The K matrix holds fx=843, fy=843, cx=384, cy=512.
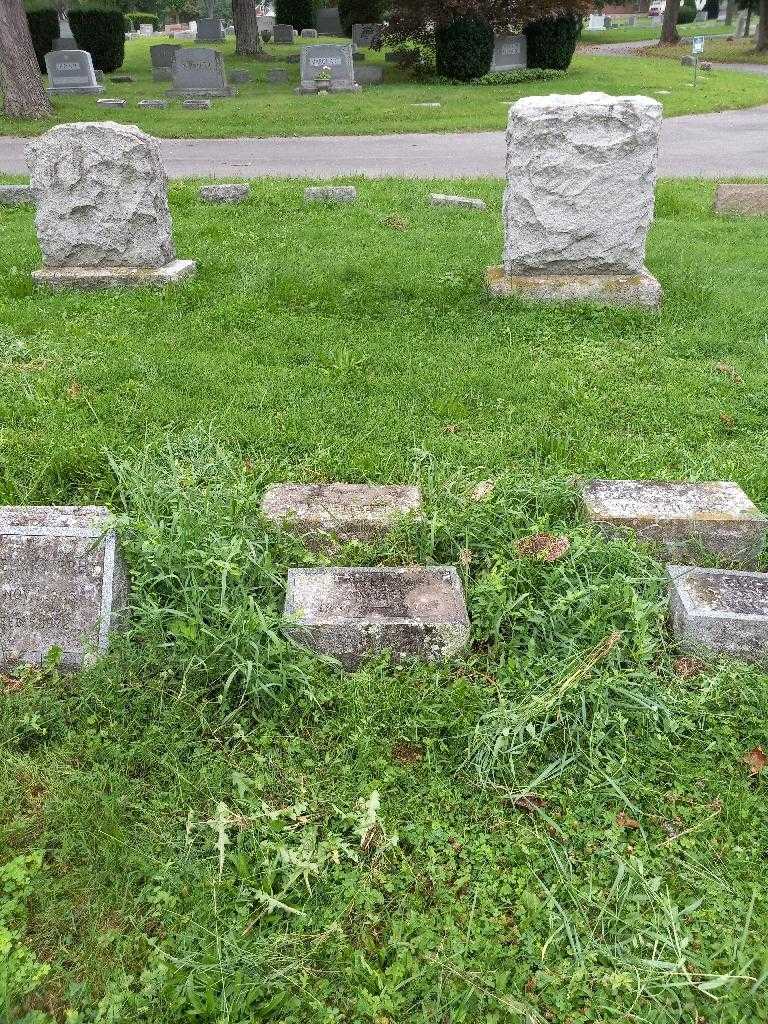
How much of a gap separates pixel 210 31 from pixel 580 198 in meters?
31.1

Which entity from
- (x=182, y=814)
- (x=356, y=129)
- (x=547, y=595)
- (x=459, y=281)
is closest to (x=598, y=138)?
(x=459, y=281)

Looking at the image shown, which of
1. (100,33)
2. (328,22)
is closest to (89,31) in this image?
(100,33)

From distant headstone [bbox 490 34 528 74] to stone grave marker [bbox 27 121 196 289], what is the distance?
62.4 feet

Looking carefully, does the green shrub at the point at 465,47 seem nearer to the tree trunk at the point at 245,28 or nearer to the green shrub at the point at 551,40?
the green shrub at the point at 551,40

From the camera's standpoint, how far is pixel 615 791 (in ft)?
8.22

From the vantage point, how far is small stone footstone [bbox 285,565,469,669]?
9.62ft

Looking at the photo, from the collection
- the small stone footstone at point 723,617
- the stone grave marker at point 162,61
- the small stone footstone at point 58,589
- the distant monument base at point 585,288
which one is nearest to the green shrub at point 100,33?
the stone grave marker at point 162,61

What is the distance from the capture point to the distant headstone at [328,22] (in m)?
33.8

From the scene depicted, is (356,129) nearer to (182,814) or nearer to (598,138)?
(598,138)

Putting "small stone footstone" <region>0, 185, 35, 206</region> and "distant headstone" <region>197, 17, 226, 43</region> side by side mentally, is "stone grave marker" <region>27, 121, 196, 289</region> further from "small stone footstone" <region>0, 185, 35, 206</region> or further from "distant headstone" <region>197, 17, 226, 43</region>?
"distant headstone" <region>197, 17, 226, 43</region>

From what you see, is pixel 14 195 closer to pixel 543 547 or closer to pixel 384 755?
pixel 543 547

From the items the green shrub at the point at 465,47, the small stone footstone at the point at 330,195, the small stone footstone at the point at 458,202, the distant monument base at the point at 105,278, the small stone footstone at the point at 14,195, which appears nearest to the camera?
the distant monument base at the point at 105,278

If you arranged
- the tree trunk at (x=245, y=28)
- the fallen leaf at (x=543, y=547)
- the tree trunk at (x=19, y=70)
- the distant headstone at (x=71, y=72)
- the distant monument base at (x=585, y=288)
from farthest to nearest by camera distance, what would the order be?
the tree trunk at (x=245, y=28)
the distant headstone at (x=71, y=72)
the tree trunk at (x=19, y=70)
the distant monument base at (x=585, y=288)
the fallen leaf at (x=543, y=547)

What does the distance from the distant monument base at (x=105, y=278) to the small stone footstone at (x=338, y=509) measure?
3770 mm
